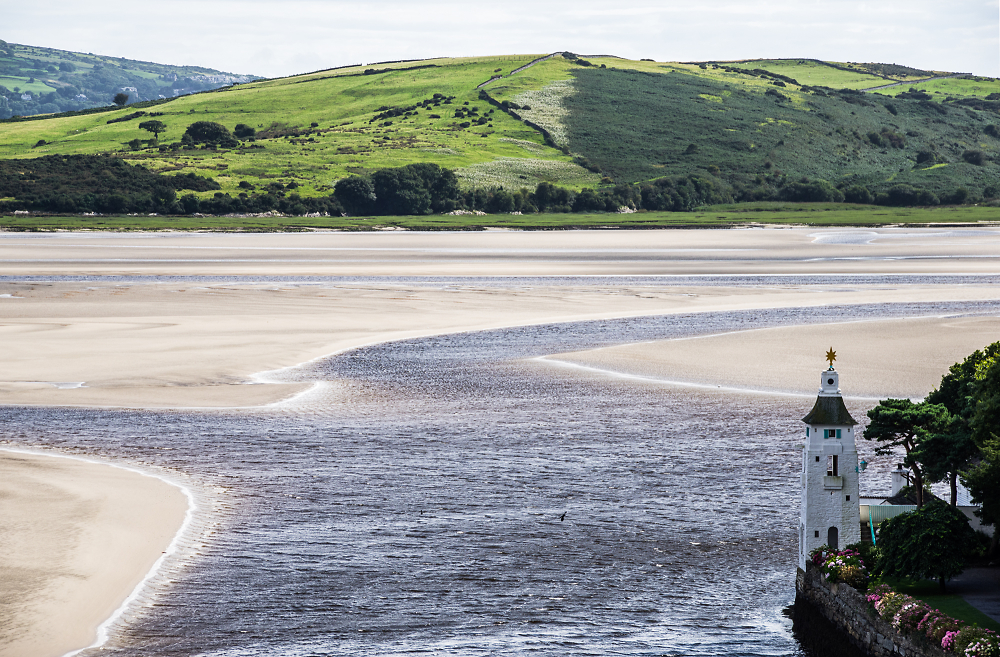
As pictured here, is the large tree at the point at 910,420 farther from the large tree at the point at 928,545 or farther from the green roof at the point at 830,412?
the green roof at the point at 830,412

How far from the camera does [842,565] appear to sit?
77.7 feet

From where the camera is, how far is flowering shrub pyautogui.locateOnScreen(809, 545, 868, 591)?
917 inches

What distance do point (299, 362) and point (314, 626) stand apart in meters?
32.4

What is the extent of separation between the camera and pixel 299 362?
5409 centimetres

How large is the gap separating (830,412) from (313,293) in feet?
193

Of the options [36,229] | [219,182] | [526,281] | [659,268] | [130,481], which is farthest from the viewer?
[219,182]

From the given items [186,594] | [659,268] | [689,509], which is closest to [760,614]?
[689,509]

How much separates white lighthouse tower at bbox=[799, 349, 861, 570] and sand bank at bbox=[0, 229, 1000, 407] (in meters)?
26.4

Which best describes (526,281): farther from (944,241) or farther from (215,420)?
(944,241)

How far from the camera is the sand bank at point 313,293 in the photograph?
5172cm

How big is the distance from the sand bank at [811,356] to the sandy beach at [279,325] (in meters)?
0.19

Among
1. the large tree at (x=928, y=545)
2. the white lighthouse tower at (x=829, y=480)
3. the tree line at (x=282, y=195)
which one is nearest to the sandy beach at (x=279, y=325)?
the white lighthouse tower at (x=829, y=480)

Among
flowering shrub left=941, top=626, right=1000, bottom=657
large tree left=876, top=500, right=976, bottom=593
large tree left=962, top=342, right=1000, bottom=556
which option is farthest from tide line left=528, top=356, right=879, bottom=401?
flowering shrub left=941, top=626, right=1000, bottom=657

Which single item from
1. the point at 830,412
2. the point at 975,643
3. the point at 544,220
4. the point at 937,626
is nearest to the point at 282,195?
the point at 544,220
